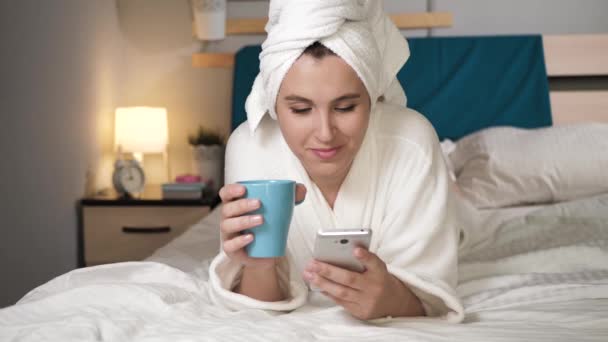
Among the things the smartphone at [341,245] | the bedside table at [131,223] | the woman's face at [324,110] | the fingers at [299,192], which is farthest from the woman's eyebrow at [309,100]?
the bedside table at [131,223]

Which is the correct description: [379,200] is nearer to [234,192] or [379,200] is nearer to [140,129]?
[234,192]

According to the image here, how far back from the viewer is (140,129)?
10.6 ft

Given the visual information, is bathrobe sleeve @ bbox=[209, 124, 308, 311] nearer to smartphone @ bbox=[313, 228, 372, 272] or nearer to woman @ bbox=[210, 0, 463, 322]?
woman @ bbox=[210, 0, 463, 322]

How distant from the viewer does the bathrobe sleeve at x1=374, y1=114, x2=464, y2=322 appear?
117 centimetres

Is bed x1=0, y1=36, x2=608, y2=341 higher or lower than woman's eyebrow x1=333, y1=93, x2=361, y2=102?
lower

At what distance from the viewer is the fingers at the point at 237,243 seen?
101 cm

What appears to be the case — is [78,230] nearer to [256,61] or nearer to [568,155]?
[256,61]

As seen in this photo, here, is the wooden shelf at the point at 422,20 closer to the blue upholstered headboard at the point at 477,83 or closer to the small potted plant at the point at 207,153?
the blue upholstered headboard at the point at 477,83

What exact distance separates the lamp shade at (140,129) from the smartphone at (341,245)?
93.9 inches

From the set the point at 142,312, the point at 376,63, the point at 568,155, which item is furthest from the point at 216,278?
the point at 568,155

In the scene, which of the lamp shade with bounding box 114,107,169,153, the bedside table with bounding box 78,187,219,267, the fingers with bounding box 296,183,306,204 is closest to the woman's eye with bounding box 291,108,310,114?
the fingers with bounding box 296,183,306,204

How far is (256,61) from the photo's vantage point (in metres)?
3.28

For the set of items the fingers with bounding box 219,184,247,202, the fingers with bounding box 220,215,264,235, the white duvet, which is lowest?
the white duvet

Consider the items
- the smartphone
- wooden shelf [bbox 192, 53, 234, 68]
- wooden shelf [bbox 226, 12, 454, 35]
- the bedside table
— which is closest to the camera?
the smartphone
